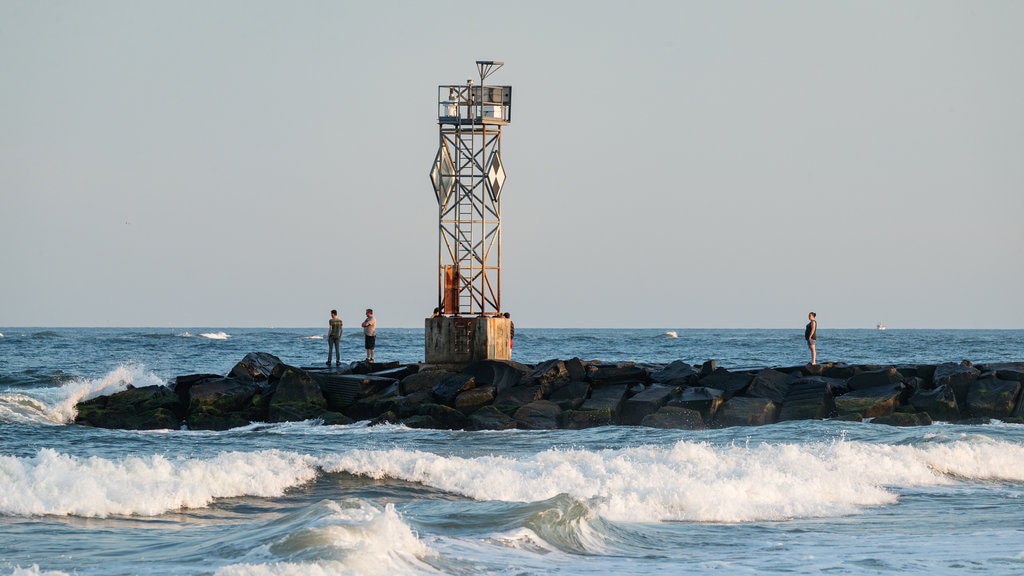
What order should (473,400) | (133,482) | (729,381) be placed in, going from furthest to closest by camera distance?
(729,381)
(473,400)
(133,482)

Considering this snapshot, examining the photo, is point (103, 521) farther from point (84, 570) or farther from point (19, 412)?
point (19, 412)

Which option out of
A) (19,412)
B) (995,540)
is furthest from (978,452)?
(19,412)

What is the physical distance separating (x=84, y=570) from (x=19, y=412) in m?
15.5

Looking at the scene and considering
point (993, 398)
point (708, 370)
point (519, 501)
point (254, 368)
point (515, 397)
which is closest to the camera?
point (519, 501)

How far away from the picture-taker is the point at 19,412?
22.6 m

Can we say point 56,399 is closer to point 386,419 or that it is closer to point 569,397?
point 386,419

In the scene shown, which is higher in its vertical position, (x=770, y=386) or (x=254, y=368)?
(x=254, y=368)

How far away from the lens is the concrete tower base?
24.1 metres

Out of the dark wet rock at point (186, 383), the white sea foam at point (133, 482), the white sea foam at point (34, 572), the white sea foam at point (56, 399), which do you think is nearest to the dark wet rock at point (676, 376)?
the dark wet rock at point (186, 383)

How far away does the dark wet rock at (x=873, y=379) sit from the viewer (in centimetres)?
2242

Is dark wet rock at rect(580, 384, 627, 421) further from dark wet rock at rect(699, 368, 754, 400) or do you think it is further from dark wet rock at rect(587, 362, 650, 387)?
dark wet rock at rect(699, 368, 754, 400)

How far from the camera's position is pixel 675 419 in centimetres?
2062

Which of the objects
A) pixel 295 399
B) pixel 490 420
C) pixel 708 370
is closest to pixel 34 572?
pixel 490 420

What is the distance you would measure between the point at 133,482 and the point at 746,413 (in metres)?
12.1
